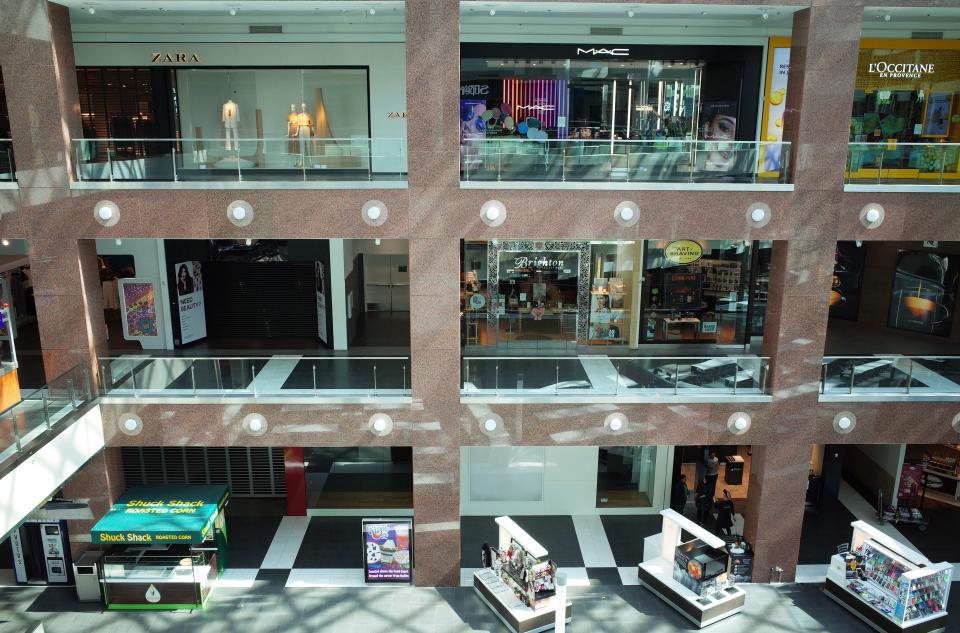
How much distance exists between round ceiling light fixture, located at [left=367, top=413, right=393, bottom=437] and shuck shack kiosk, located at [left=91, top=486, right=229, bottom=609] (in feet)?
10.9

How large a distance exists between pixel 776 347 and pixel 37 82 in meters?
12.6

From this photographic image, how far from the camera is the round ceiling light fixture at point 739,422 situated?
1272 cm

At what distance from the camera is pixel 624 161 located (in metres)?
11.9

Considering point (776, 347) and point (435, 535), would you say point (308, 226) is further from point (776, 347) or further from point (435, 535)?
point (776, 347)

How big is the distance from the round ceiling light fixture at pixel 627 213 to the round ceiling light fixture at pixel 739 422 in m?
3.84

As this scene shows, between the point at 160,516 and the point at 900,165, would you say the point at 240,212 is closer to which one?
the point at 160,516

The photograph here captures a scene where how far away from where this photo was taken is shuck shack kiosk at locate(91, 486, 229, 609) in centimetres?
1243

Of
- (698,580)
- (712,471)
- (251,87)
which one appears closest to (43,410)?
(251,87)

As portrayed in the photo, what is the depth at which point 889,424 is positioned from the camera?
1284 centimetres

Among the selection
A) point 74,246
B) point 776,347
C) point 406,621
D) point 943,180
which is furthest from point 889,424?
point 74,246

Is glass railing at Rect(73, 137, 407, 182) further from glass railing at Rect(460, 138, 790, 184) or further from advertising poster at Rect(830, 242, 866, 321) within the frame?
advertising poster at Rect(830, 242, 866, 321)

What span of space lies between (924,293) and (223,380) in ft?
49.4

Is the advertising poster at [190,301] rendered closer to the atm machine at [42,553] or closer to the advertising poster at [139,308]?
the advertising poster at [139,308]

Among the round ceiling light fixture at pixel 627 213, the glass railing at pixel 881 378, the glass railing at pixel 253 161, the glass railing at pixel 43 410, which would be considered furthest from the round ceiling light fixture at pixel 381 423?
the glass railing at pixel 881 378
